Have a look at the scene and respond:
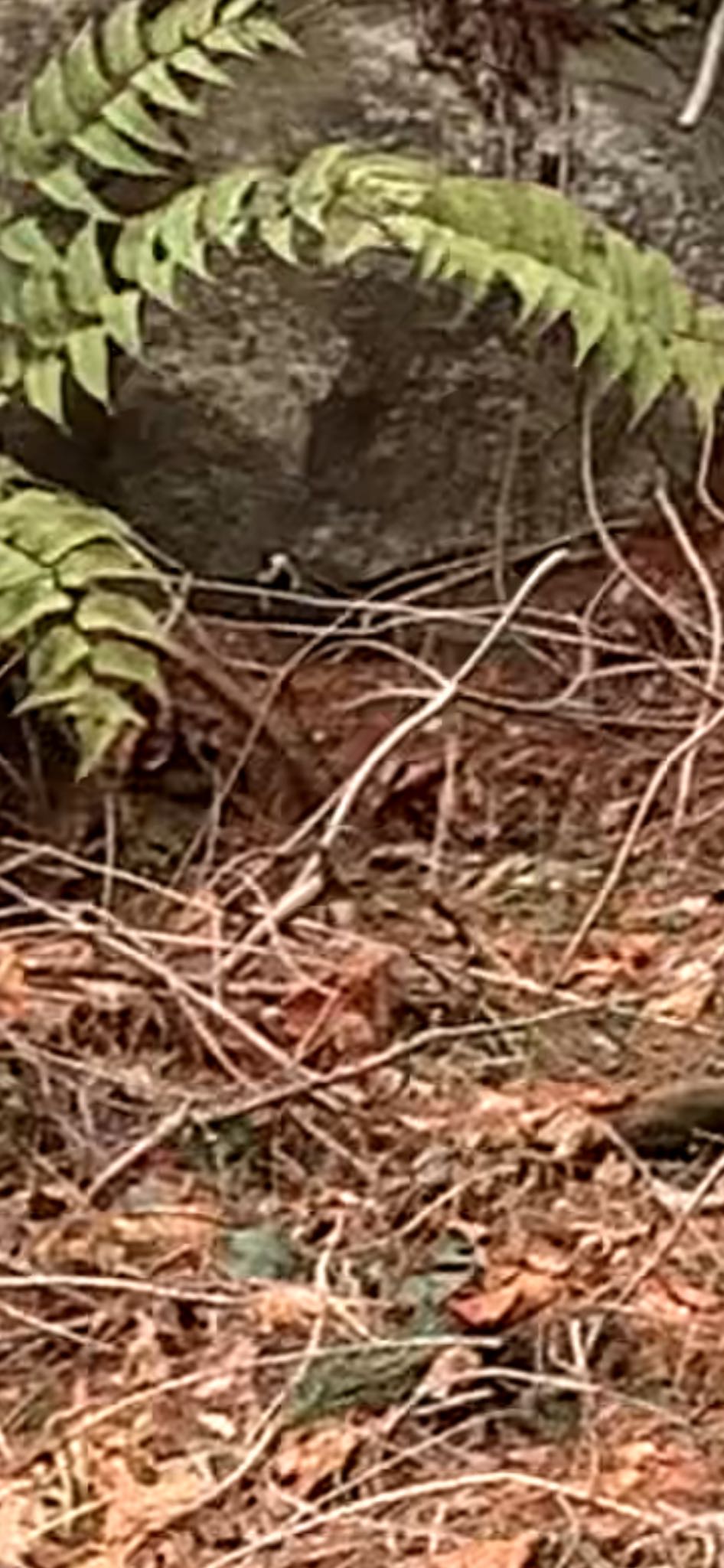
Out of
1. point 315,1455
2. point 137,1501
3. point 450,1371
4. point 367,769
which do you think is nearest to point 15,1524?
point 137,1501

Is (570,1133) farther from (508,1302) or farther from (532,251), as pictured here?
(532,251)

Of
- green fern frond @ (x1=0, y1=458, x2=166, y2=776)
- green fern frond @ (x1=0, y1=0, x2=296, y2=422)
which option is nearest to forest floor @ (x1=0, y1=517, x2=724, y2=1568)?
green fern frond @ (x1=0, y1=458, x2=166, y2=776)

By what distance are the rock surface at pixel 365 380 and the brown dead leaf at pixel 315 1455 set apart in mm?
1330

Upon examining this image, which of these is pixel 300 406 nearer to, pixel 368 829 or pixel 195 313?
pixel 195 313

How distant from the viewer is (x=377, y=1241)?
270 centimetres

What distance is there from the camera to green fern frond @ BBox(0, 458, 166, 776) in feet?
9.93

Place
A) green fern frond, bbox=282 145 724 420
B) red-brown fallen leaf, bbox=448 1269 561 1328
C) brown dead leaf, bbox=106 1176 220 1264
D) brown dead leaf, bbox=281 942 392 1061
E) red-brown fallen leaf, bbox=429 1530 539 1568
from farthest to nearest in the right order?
1. green fern frond, bbox=282 145 724 420
2. brown dead leaf, bbox=281 942 392 1061
3. brown dead leaf, bbox=106 1176 220 1264
4. red-brown fallen leaf, bbox=448 1269 561 1328
5. red-brown fallen leaf, bbox=429 1530 539 1568

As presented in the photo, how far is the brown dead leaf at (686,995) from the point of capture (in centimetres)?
301

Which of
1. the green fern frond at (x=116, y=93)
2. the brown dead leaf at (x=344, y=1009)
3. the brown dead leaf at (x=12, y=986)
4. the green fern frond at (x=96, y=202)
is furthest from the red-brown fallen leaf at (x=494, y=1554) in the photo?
the green fern frond at (x=116, y=93)

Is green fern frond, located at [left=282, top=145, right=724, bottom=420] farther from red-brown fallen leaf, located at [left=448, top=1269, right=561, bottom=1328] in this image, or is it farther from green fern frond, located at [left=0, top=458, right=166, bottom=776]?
red-brown fallen leaf, located at [left=448, top=1269, right=561, bottom=1328]

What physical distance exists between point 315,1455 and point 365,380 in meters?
1.49

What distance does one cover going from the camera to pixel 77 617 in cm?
306

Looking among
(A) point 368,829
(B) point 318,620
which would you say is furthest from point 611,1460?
(B) point 318,620

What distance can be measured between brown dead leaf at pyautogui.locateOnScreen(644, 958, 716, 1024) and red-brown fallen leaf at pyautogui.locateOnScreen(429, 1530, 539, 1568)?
719mm
